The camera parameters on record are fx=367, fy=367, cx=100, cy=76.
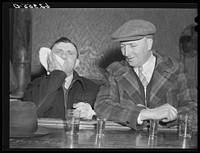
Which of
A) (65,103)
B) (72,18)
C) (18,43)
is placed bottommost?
(65,103)

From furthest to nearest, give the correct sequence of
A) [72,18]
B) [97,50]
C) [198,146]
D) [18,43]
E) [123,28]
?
[97,50], [72,18], [18,43], [123,28], [198,146]

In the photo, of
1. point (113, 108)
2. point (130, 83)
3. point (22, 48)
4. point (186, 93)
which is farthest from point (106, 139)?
point (22, 48)

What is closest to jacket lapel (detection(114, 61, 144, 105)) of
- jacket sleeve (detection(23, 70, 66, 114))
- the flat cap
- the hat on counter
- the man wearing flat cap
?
the man wearing flat cap

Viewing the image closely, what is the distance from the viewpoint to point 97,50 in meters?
1.99

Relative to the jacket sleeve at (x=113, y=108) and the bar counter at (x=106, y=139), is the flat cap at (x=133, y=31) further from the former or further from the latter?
the bar counter at (x=106, y=139)

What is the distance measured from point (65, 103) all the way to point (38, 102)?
131 mm

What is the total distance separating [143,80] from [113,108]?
21 cm

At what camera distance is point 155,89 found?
5.06 ft

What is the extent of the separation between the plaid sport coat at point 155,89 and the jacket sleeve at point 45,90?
0.63ft

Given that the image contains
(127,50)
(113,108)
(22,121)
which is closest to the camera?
(22,121)

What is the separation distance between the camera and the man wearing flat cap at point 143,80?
1.52m

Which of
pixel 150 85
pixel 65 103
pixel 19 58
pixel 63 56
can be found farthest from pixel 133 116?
pixel 19 58

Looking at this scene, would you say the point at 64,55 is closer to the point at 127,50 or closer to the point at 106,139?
the point at 127,50

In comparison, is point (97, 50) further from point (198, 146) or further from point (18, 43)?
point (198, 146)
